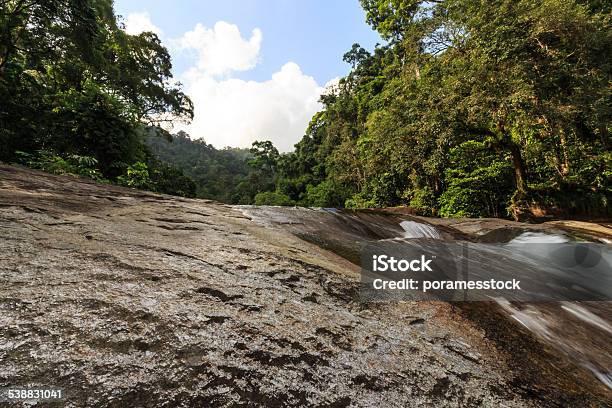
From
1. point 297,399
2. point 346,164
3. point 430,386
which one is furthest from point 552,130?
point 346,164

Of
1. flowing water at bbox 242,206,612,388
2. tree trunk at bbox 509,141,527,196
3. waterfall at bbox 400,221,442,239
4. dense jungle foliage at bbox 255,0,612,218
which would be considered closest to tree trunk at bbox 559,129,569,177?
dense jungle foliage at bbox 255,0,612,218

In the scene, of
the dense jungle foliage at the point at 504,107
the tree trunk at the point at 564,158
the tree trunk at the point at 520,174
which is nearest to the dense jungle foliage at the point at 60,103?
the dense jungle foliage at the point at 504,107

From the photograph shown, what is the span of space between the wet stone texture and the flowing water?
0.77m

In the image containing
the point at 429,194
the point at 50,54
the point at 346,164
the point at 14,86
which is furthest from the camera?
the point at 346,164

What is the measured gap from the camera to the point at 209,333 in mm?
1676

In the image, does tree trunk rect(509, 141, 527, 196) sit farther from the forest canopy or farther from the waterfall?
the waterfall

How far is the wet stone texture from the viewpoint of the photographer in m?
1.33

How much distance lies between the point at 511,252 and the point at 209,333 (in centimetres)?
540

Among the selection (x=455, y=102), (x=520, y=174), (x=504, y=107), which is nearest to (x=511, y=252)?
(x=504, y=107)

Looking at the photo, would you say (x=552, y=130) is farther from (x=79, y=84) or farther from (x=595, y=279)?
(x=79, y=84)

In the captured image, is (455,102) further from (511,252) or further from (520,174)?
(511,252)

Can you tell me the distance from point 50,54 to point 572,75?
15.0 meters

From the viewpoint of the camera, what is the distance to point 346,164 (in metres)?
28.7

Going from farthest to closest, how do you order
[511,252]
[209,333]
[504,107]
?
[504,107], [511,252], [209,333]
